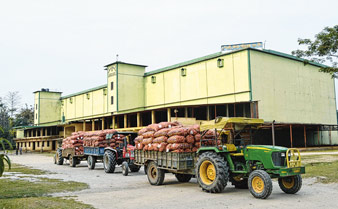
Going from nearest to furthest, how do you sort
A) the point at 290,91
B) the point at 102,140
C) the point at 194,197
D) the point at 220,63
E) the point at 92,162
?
the point at 194,197 → the point at 102,140 → the point at 92,162 → the point at 220,63 → the point at 290,91

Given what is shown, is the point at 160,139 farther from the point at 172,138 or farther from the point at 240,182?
the point at 240,182

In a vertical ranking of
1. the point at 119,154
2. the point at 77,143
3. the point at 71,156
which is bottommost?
the point at 71,156

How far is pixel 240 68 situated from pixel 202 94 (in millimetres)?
6403

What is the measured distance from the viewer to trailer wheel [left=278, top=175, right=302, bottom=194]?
32.4ft

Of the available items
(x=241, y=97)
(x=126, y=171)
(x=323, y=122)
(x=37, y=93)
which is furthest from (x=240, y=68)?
(x=37, y=93)

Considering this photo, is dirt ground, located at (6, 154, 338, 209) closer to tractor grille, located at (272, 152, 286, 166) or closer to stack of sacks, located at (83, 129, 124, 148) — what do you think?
tractor grille, located at (272, 152, 286, 166)

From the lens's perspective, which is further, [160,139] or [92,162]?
[92,162]

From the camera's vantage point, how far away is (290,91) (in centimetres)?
3928

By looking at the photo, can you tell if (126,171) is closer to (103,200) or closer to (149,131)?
(149,131)

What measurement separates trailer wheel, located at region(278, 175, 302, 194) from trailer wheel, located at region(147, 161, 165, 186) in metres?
4.68

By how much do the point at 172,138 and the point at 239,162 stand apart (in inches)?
107

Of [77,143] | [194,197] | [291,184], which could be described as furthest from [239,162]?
[77,143]

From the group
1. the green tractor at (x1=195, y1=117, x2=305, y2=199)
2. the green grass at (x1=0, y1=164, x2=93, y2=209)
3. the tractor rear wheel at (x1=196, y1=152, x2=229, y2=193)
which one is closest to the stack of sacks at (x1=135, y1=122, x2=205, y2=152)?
the green tractor at (x1=195, y1=117, x2=305, y2=199)

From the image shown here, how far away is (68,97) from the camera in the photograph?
226 ft
